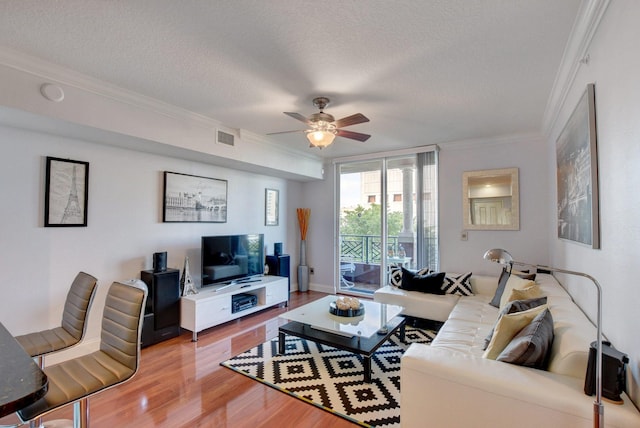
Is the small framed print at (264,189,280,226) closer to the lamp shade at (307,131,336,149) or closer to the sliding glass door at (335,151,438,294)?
the sliding glass door at (335,151,438,294)

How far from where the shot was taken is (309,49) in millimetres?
2043

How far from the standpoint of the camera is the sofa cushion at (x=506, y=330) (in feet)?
5.84

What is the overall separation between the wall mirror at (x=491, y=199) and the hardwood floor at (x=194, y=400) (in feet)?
11.1

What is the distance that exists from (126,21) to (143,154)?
194cm

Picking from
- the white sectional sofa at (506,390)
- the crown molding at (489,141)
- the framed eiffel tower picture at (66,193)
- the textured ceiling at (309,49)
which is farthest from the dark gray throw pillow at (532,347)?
the framed eiffel tower picture at (66,193)

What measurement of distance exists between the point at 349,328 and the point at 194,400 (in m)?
1.33

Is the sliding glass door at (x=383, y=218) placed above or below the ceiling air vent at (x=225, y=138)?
below

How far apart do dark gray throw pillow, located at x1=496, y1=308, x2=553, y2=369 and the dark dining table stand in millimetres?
2044

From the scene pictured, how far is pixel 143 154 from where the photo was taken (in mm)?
3441

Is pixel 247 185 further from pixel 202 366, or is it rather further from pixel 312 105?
pixel 202 366

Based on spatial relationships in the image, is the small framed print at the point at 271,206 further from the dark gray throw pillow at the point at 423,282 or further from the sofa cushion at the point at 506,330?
the sofa cushion at the point at 506,330

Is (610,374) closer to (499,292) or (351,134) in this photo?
(499,292)

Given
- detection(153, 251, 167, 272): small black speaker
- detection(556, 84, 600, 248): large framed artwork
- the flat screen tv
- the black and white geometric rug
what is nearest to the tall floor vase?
the flat screen tv

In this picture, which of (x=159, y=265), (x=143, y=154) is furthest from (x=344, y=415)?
(x=143, y=154)
